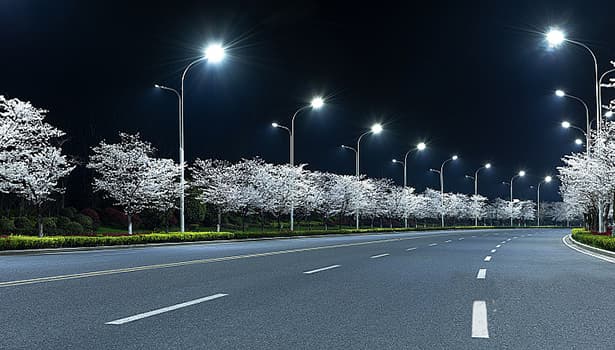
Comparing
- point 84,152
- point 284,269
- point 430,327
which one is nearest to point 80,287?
point 284,269

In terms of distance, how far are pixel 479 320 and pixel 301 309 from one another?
219 centimetres

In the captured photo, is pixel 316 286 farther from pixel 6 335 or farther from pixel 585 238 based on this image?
pixel 585 238

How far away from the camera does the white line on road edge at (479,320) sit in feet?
19.9

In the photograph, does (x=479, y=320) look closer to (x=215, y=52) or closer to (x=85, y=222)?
(x=215, y=52)

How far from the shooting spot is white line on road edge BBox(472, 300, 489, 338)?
6.08 m

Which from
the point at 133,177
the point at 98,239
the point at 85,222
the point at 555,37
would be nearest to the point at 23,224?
the point at 85,222

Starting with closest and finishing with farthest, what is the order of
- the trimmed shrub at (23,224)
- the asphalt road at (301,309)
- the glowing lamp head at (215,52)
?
the asphalt road at (301,309) → the glowing lamp head at (215,52) → the trimmed shrub at (23,224)

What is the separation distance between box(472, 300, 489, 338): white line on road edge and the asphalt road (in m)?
0.02

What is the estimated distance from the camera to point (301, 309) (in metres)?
7.58

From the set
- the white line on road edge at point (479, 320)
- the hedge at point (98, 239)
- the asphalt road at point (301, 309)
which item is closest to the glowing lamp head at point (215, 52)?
the hedge at point (98, 239)

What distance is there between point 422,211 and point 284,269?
280 ft

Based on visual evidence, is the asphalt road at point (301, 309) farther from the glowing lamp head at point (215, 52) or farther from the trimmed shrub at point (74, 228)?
the trimmed shrub at point (74, 228)

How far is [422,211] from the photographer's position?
9638cm

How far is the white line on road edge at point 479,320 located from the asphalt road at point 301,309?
0.8 inches
